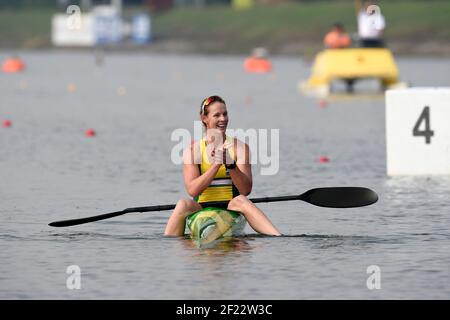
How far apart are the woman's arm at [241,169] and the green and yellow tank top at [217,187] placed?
0.61 ft

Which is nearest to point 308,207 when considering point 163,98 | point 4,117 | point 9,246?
point 9,246

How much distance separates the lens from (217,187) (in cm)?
1434

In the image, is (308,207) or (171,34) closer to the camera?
(308,207)

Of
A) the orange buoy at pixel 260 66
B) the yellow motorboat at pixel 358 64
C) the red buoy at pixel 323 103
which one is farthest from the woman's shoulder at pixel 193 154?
the orange buoy at pixel 260 66

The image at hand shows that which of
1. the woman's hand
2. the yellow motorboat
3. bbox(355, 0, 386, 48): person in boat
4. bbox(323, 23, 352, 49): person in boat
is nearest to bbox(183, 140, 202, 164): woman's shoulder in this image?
the woman's hand

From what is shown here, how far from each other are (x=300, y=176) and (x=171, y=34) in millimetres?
75479

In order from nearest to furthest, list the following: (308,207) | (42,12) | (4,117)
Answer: (308,207) → (4,117) → (42,12)

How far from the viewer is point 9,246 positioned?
14.2 metres

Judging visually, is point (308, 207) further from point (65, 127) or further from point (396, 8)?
point (396, 8)

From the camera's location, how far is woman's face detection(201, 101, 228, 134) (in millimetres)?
13805

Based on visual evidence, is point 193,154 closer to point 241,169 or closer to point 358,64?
point 241,169

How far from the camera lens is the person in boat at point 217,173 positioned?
13875 mm

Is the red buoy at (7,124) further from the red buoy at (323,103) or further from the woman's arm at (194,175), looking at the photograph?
the woman's arm at (194,175)

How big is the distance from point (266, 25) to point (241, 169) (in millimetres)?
77997
